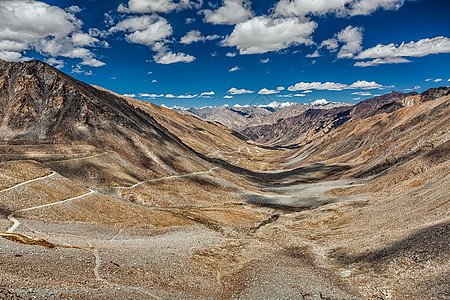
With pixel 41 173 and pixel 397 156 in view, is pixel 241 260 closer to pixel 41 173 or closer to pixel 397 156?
pixel 41 173

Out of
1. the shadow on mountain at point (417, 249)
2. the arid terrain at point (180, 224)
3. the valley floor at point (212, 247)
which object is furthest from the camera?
the shadow on mountain at point (417, 249)

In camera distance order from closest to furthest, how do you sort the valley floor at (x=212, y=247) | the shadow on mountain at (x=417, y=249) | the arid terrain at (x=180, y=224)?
the valley floor at (x=212, y=247) < the arid terrain at (x=180, y=224) < the shadow on mountain at (x=417, y=249)

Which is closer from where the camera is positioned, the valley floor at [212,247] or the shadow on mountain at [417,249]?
the valley floor at [212,247]

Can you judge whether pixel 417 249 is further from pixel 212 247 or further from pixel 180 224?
pixel 180 224

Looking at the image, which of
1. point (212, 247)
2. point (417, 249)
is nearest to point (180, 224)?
point (212, 247)

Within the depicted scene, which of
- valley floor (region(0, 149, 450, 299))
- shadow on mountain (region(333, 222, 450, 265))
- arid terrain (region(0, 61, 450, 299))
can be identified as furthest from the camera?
shadow on mountain (region(333, 222, 450, 265))

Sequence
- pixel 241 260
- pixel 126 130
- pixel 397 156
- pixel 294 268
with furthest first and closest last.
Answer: pixel 126 130, pixel 397 156, pixel 241 260, pixel 294 268

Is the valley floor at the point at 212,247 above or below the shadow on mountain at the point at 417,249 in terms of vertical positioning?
below

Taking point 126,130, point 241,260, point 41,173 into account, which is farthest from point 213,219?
point 126,130

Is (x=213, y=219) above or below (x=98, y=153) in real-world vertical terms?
below
